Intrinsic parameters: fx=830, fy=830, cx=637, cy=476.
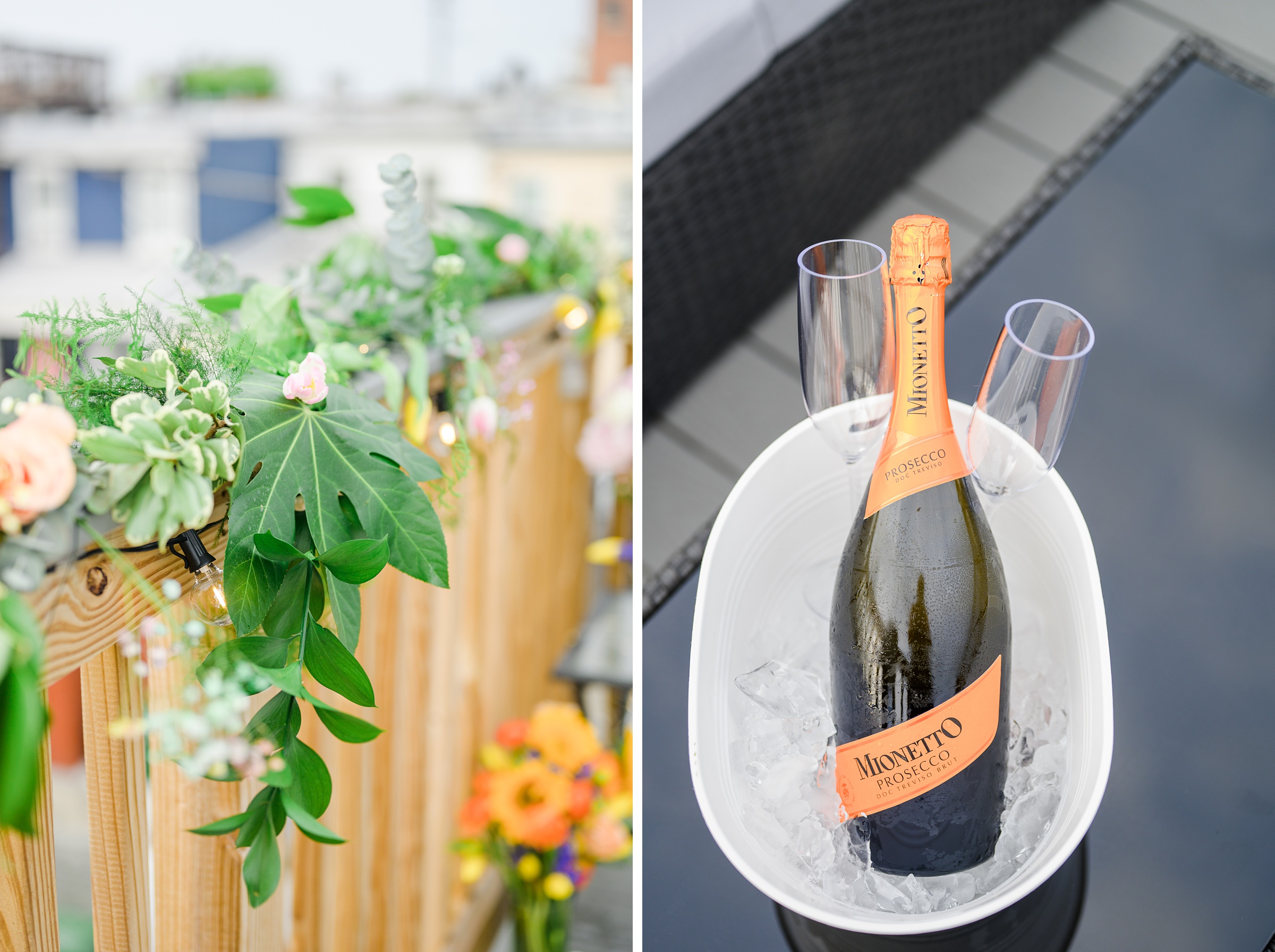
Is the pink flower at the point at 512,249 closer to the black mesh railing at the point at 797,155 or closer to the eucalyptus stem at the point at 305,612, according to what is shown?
the black mesh railing at the point at 797,155

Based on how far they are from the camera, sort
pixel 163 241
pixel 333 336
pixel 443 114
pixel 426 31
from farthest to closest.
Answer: pixel 443 114 → pixel 426 31 → pixel 163 241 → pixel 333 336

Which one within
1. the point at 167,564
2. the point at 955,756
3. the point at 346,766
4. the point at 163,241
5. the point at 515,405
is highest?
the point at 167,564

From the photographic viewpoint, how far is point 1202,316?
2.51 ft

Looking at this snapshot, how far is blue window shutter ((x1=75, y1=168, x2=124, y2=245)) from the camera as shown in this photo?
18.0 feet

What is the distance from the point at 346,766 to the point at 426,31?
5.14 m

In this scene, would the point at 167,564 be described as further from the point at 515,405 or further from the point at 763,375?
the point at 515,405

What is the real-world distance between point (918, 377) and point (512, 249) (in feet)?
3.50

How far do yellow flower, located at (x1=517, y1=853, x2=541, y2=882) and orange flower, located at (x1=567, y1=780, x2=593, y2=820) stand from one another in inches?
3.6

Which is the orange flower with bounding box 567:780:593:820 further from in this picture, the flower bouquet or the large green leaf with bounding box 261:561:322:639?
the large green leaf with bounding box 261:561:322:639

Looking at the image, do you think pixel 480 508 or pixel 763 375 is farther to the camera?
pixel 480 508

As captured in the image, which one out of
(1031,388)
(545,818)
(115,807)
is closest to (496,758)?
(545,818)

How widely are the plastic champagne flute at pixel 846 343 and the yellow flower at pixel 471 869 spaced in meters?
1.18

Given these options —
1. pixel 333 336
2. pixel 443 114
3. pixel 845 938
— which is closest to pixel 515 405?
pixel 333 336

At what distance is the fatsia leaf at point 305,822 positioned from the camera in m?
0.39
